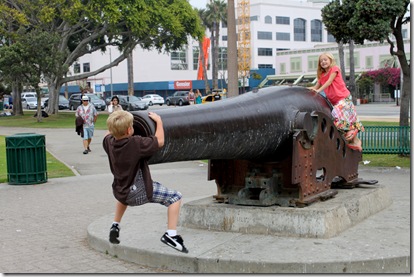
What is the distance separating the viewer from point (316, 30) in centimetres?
10556

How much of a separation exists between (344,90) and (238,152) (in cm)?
210

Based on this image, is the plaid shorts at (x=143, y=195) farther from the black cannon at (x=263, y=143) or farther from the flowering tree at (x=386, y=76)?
the flowering tree at (x=386, y=76)

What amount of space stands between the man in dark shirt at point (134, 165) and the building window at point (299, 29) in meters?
98.6

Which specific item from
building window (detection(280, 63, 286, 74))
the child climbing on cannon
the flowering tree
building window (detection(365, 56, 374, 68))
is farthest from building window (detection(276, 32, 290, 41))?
the child climbing on cannon

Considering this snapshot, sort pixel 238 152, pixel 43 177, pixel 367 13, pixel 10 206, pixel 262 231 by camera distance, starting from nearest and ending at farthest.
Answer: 1. pixel 238 152
2. pixel 262 231
3. pixel 10 206
4. pixel 43 177
5. pixel 367 13

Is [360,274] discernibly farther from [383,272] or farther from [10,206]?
[10,206]

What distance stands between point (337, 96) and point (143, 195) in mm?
3076

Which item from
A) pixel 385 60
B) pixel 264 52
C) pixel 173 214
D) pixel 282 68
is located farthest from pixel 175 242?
pixel 264 52

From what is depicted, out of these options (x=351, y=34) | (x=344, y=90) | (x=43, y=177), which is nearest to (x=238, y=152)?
(x=344, y=90)

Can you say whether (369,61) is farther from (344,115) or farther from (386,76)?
(344,115)

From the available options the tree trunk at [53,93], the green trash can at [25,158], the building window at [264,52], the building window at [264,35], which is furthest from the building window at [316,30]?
the green trash can at [25,158]

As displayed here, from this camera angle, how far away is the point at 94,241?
23.0 ft

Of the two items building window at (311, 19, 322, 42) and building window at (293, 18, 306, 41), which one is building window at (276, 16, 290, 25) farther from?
building window at (311, 19, 322, 42)

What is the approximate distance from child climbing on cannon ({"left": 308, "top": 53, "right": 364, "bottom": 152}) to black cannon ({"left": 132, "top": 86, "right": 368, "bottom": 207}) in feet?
0.46
